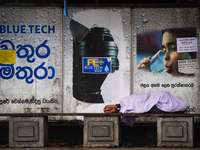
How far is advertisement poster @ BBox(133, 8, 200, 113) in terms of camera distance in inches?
303

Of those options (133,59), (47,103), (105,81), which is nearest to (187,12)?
(133,59)

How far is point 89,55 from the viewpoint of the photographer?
25.5 feet

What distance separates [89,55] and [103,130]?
225 cm

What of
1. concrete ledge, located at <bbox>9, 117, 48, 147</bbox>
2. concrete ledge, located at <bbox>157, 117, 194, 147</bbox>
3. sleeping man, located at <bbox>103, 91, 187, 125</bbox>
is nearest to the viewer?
concrete ledge, located at <bbox>157, 117, 194, 147</bbox>

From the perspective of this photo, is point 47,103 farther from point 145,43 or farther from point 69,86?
point 145,43

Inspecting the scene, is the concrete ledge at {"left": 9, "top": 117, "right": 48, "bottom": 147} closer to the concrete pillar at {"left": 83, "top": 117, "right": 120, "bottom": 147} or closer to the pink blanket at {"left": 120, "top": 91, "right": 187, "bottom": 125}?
the concrete pillar at {"left": 83, "top": 117, "right": 120, "bottom": 147}

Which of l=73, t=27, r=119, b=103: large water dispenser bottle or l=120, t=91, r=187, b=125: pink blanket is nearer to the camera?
l=120, t=91, r=187, b=125: pink blanket

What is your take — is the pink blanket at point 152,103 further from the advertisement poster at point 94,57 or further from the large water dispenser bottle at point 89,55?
the large water dispenser bottle at point 89,55

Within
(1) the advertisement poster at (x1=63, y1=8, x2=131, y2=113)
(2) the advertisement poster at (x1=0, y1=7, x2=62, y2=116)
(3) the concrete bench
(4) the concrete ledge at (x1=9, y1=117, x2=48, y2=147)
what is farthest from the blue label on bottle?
A: (4) the concrete ledge at (x1=9, y1=117, x2=48, y2=147)

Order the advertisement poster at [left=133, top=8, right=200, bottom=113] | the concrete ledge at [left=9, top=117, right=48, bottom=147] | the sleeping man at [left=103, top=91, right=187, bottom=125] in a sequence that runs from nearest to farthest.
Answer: the concrete ledge at [left=9, top=117, right=48, bottom=147] < the sleeping man at [left=103, top=91, right=187, bottom=125] < the advertisement poster at [left=133, top=8, right=200, bottom=113]

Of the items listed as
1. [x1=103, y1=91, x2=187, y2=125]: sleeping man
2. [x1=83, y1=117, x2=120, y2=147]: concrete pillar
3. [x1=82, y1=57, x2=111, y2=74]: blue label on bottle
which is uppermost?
[x1=82, y1=57, x2=111, y2=74]: blue label on bottle

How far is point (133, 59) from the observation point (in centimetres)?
774

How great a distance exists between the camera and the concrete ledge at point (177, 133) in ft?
20.1

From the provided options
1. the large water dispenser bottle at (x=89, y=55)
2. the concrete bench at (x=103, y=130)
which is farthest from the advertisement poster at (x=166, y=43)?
the concrete bench at (x=103, y=130)
